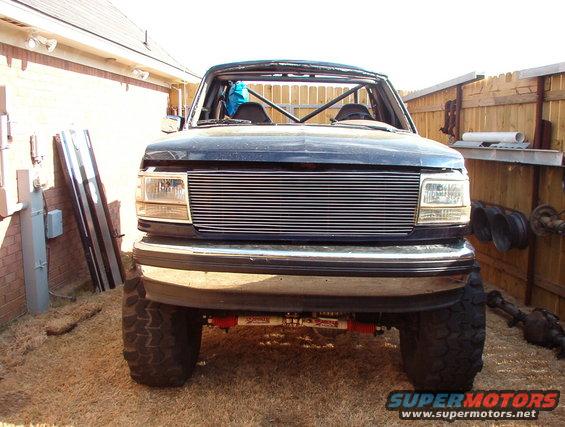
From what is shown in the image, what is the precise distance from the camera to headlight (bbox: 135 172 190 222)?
2.70 metres

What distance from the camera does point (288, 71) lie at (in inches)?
170

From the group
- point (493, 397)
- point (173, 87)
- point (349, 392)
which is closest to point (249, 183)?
point (349, 392)

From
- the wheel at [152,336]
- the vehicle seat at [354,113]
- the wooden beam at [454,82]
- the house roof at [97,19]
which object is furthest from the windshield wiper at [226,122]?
the wooden beam at [454,82]

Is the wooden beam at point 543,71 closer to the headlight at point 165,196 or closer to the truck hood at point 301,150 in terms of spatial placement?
the truck hood at point 301,150

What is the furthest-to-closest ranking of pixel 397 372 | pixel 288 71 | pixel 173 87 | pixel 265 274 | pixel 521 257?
pixel 173 87 → pixel 521 257 → pixel 288 71 → pixel 397 372 → pixel 265 274

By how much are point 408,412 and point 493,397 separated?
1.97ft

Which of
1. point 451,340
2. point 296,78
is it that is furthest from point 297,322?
point 296,78

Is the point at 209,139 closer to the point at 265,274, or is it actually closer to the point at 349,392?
the point at 265,274

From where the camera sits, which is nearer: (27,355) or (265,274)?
(265,274)

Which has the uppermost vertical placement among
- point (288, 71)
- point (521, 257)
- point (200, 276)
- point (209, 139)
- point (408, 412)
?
point (288, 71)

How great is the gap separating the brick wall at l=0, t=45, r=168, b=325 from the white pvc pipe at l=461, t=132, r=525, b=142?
14.1 ft

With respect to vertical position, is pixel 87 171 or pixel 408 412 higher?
pixel 87 171

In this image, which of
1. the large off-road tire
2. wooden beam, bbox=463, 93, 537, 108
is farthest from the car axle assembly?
wooden beam, bbox=463, 93, 537, 108

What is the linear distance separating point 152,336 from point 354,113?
2.41 metres
